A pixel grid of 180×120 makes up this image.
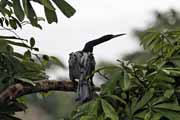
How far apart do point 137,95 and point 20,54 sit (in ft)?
2.27

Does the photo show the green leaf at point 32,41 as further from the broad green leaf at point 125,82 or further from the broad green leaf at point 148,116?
the broad green leaf at point 148,116

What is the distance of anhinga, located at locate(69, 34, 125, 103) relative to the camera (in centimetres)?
239

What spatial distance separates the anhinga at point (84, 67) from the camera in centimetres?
239

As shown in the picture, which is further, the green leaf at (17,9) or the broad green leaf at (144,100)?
the green leaf at (17,9)

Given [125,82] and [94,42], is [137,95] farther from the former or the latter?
[94,42]

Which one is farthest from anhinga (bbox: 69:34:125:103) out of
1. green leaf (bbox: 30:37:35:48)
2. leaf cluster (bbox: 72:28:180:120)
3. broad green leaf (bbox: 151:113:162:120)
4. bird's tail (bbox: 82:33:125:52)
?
broad green leaf (bbox: 151:113:162:120)

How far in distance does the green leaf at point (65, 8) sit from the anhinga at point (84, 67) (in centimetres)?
17

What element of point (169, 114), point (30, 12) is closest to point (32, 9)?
point (30, 12)

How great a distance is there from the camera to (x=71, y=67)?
8.43ft

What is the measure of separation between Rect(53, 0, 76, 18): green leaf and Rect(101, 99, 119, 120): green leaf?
443 mm

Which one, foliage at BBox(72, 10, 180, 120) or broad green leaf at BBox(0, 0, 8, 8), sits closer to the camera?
foliage at BBox(72, 10, 180, 120)

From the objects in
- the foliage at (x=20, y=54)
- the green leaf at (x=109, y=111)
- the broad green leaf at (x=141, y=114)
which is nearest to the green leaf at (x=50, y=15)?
the foliage at (x=20, y=54)

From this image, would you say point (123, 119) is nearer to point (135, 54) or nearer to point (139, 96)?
point (139, 96)

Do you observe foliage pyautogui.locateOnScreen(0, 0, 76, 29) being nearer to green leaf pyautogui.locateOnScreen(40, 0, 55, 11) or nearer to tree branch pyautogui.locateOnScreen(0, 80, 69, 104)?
green leaf pyautogui.locateOnScreen(40, 0, 55, 11)
